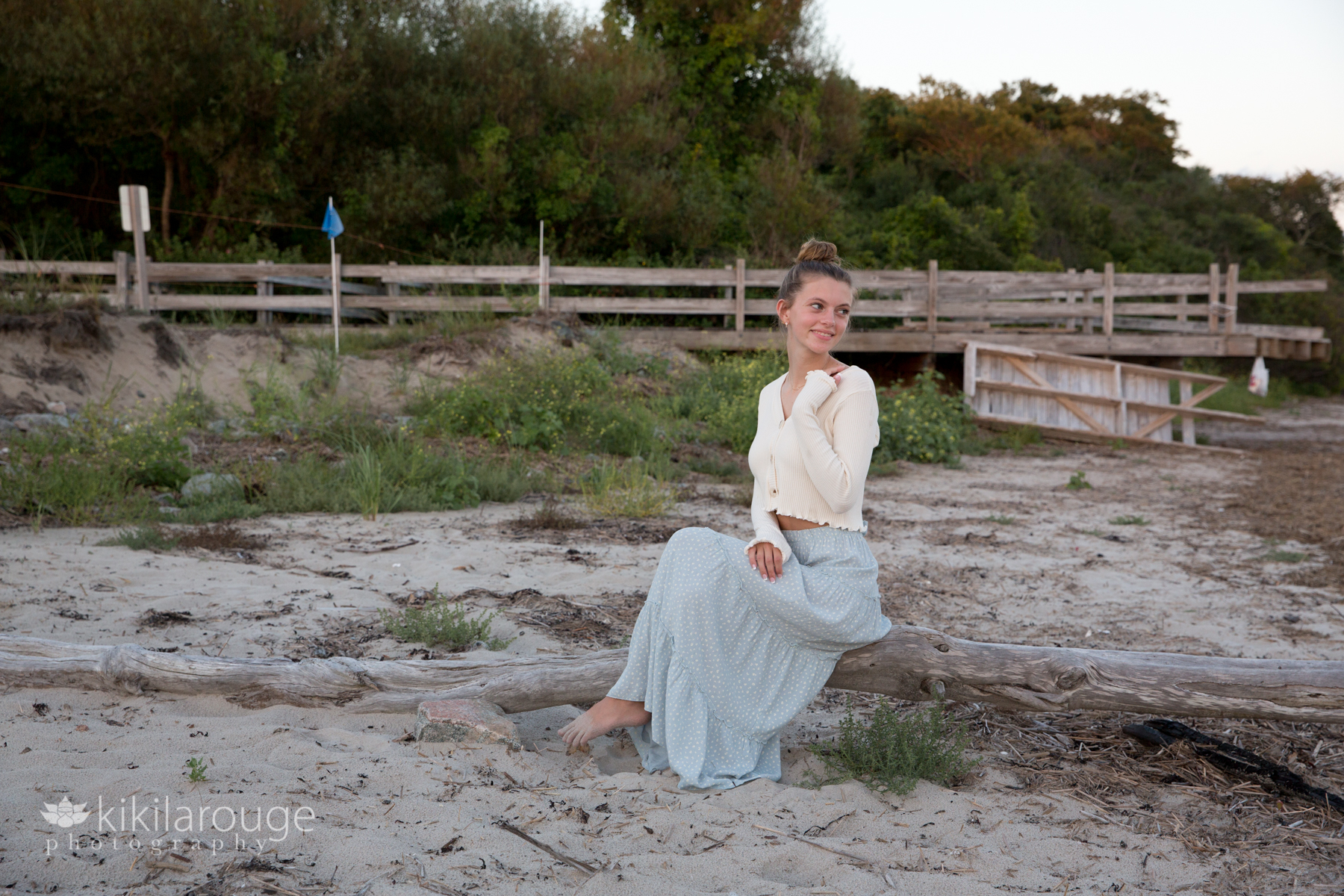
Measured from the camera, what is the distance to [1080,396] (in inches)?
499

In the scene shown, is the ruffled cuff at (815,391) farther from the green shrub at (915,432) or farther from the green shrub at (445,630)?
the green shrub at (915,432)

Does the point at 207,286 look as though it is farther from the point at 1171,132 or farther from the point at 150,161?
the point at 1171,132

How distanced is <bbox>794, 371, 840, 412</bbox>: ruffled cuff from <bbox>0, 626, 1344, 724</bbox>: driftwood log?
2.74 feet

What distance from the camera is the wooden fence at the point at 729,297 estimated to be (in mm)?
12898

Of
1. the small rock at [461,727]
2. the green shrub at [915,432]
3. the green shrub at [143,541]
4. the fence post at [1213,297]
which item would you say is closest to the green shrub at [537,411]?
the green shrub at [915,432]

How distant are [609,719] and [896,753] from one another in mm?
889

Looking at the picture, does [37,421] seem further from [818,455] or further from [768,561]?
[818,455]

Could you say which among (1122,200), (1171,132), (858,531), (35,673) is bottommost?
(35,673)

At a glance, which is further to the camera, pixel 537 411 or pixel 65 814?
pixel 537 411

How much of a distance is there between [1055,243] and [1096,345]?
1370cm

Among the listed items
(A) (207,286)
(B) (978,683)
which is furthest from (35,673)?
(A) (207,286)

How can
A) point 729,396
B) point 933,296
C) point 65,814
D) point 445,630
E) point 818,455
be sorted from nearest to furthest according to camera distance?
point 65,814 < point 818,455 < point 445,630 < point 729,396 < point 933,296

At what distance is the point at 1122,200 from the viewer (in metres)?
31.9

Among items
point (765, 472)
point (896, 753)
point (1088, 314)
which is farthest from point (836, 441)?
point (1088, 314)
